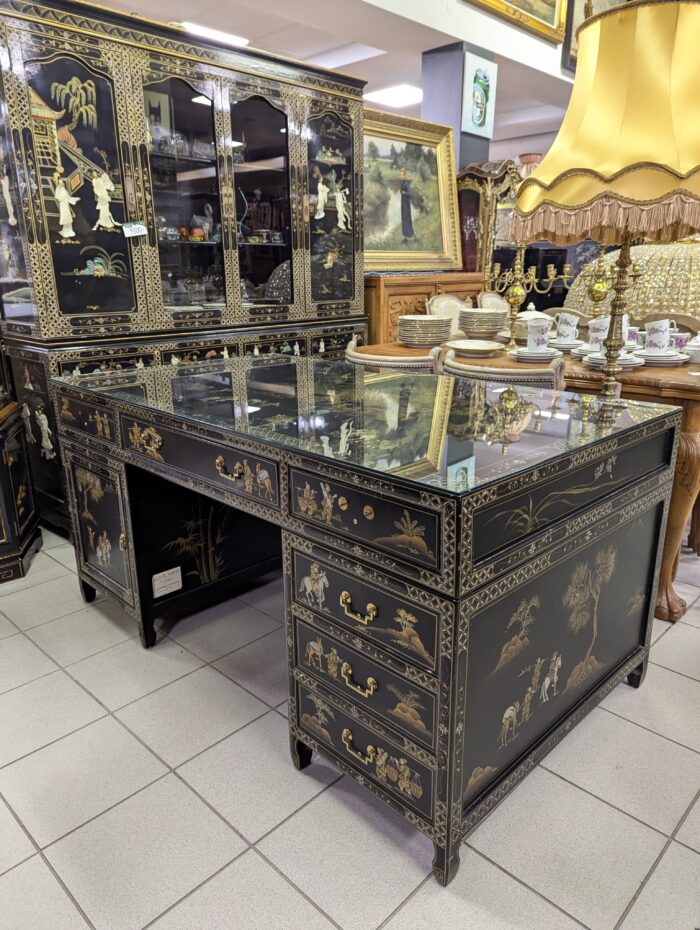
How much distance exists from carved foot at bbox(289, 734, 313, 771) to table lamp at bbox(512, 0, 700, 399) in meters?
1.51

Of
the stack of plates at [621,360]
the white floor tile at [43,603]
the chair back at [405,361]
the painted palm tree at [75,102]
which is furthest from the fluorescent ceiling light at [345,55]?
the white floor tile at [43,603]

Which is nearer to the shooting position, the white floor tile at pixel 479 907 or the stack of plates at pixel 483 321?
the white floor tile at pixel 479 907

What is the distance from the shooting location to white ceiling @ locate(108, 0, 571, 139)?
437 cm

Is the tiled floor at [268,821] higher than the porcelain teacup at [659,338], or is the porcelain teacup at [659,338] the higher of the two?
the porcelain teacup at [659,338]

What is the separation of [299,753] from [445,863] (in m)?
0.49

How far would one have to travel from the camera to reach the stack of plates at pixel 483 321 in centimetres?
297

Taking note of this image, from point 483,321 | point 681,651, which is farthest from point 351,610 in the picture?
point 483,321

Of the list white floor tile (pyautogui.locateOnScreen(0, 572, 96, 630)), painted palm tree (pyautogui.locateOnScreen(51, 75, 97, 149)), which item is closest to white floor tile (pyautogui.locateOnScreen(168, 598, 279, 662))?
white floor tile (pyautogui.locateOnScreen(0, 572, 96, 630))

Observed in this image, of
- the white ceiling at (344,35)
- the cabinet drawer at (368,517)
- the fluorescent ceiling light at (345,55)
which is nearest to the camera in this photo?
the cabinet drawer at (368,517)

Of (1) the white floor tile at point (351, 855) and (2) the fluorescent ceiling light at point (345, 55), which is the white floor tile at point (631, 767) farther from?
(2) the fluorescent ceiling light at point (345, 55)

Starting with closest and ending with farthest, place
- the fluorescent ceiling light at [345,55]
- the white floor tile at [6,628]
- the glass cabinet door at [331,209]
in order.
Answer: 1. the white floor tile at [6,628]
2. the glass cabinet door at [331,209]
3. the fluorescent ceiling light at [345,55]

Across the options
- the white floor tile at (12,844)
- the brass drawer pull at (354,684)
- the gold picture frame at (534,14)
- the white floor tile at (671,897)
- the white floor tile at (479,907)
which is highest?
the gold picture frame at (534,14)

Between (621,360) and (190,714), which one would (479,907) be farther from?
(621,360)

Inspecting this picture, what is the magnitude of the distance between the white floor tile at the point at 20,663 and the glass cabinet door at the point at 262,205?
2175mm
